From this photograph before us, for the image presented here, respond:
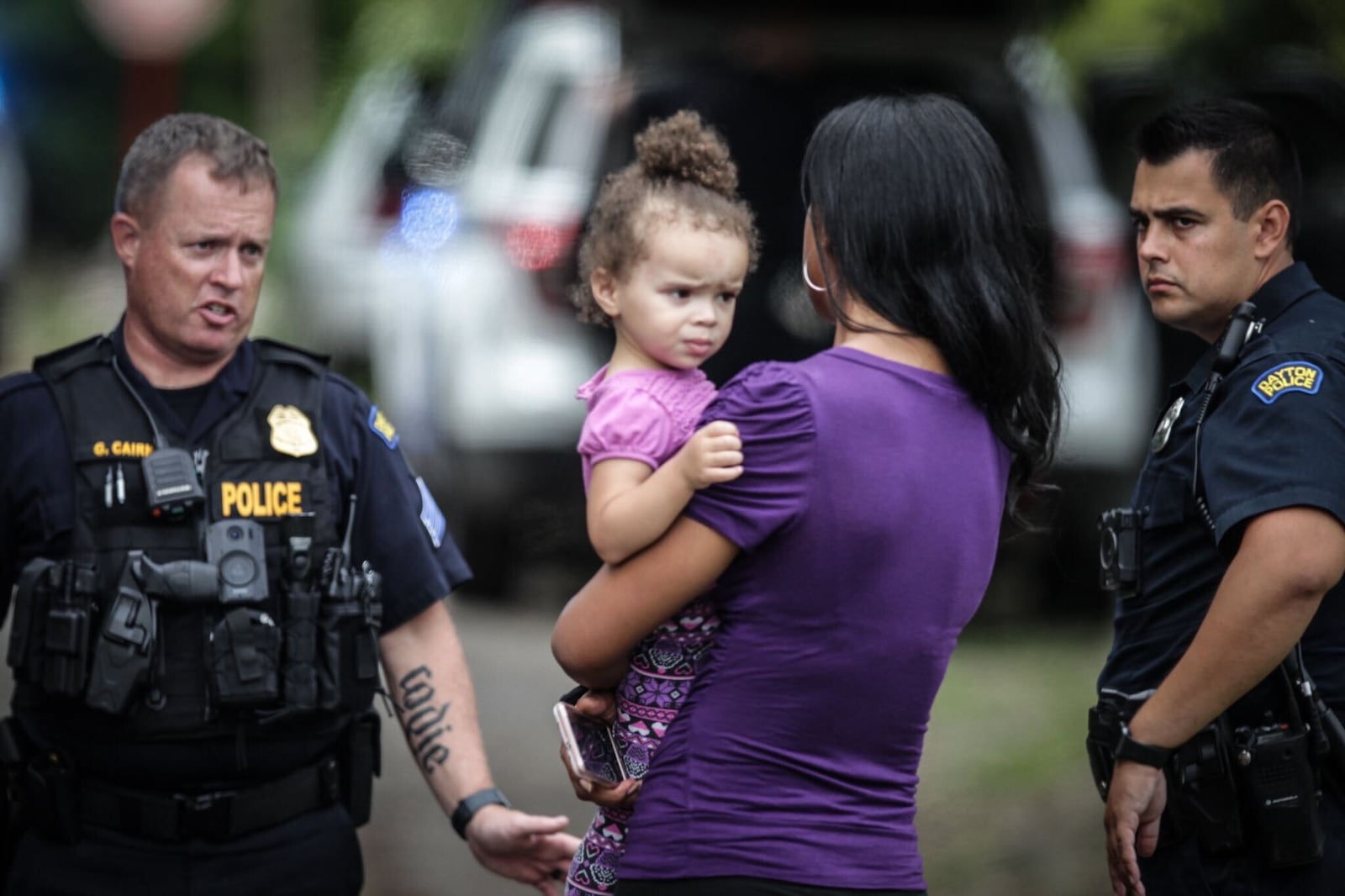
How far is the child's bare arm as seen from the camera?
8.30ft

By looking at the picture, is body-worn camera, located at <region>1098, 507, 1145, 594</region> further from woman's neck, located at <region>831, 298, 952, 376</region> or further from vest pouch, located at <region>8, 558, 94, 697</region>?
vest pouch, located at <region>8, 558, 94, 697</region>

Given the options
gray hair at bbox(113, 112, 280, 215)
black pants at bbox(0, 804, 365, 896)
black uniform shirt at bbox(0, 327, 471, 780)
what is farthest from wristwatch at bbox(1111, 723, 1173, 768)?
gray hair at bbox(113, 112, 280, 215)

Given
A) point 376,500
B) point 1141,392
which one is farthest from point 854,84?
point 376,500

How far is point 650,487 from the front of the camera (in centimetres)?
261

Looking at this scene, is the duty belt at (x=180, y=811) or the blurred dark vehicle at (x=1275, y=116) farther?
the blurred dark vehicle at (x=1275, y=116)

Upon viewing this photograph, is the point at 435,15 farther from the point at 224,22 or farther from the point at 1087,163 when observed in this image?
the point at 1087,163

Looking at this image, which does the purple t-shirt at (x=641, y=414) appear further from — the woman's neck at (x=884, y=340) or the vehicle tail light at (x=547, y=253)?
the vehicle tail light at (x=547, y=253)

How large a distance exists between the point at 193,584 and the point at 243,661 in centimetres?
15

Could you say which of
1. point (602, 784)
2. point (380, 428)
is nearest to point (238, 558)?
point (380, 428)

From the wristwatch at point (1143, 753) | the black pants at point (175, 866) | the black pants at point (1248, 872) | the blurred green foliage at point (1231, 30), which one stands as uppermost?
the blurred green foliage at point (1231, 30)

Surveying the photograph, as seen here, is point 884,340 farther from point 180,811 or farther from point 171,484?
point 180,811

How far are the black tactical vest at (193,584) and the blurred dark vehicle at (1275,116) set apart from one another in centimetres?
277

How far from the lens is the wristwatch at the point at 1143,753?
3217 millimetres

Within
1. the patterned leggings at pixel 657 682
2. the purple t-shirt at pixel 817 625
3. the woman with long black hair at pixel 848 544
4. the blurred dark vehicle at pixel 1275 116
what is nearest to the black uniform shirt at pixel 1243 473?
the woman with long black hair at pixel 848 544
